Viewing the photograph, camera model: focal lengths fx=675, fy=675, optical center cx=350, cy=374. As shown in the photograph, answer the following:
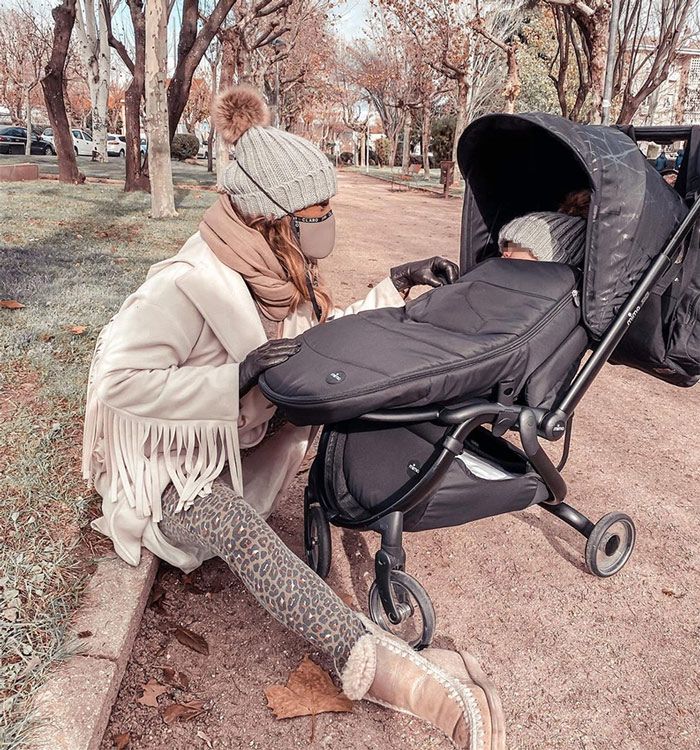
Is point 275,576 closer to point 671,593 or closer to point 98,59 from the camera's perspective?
point 671,593

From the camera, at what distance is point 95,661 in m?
1.84

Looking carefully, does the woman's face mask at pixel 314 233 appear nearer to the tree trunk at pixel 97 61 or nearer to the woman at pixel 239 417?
the woman at pixel 239 417

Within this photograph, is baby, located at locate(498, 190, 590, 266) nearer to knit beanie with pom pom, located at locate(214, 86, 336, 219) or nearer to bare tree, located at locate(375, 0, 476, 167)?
knit beanie with pom pom, located at locate(214, 86, 336, 219)

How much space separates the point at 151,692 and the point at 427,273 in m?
1.74

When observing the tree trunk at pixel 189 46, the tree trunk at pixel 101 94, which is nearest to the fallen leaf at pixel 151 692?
the tree trunk at pixel 189 46

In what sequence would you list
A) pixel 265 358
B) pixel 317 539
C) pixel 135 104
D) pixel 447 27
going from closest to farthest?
pixel 265 358 < pixel 317 539 < pixel 135 104 < pixel 447 27

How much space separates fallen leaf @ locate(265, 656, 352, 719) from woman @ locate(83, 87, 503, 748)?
20 centimetres

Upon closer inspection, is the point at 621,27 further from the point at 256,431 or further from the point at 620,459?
the point at 256,431

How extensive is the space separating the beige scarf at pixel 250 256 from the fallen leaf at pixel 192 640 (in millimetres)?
1102

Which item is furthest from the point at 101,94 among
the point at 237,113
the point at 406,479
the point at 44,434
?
the point at 406,479

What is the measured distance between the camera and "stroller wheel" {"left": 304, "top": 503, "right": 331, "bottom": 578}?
2283mm

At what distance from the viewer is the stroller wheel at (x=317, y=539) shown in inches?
89.9

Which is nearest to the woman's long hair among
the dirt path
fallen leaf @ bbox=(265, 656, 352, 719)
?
the dirt path

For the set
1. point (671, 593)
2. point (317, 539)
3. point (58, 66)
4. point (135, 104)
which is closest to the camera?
point (317, 539)
